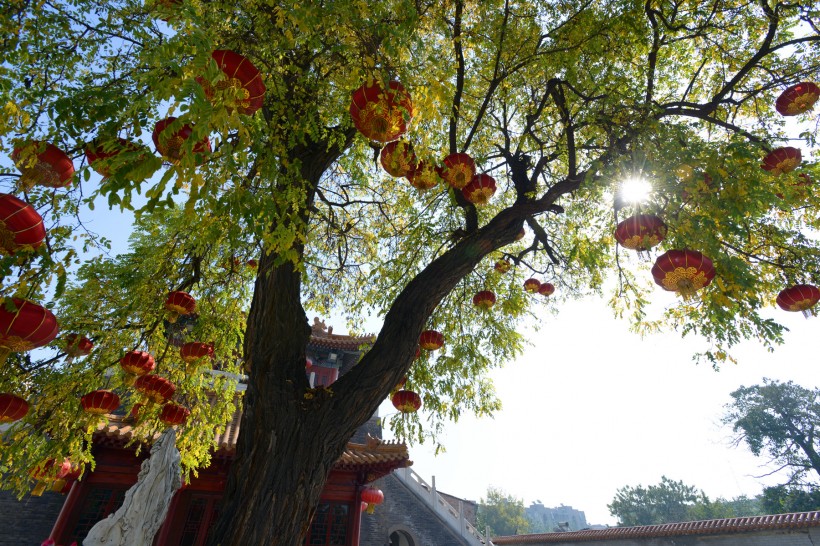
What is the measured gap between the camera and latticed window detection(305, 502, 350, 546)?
311 inches

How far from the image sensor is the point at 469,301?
6.19 meters

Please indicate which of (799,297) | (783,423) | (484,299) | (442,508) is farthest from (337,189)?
(783,423)

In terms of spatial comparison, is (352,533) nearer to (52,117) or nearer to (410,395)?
(410,395)

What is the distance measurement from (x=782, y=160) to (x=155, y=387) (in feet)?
20.8

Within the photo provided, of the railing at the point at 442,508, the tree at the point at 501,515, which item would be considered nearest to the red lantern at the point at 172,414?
the railing at the point at 442,508

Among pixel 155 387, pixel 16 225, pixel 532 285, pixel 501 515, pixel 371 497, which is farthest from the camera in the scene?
pixel 501 515

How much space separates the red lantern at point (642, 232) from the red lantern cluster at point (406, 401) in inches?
109

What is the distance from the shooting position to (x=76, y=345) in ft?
13.1

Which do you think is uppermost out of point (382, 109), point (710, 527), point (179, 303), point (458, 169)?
point (458, 169)

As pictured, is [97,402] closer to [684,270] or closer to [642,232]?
[642,232]

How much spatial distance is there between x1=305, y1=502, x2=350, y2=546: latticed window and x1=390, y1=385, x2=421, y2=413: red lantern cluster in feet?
15.6

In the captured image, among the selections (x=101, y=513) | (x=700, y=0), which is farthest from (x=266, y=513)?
(x=101, y=513)

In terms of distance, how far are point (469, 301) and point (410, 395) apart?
6.39 ft

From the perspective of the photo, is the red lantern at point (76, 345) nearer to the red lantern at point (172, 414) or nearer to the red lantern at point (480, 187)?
the red lantern at point (172, 414)
